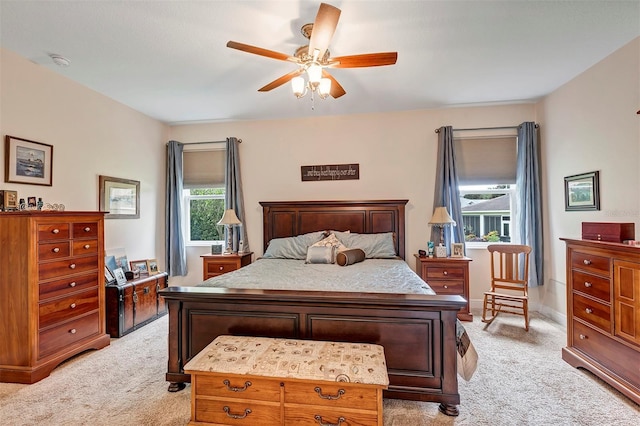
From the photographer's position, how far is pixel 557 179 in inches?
145

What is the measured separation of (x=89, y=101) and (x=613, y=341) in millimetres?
5511

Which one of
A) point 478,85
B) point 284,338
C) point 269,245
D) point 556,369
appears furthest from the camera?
point 269,245

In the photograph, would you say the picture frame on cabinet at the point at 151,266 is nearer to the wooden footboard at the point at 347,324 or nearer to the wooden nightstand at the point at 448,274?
the wooden footboard at the point at 347,324

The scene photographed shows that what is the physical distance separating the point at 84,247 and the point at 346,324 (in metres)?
2.60

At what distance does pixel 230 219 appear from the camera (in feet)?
14.1

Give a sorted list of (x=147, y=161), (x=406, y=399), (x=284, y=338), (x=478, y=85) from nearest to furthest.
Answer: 1. (x=406, y=399)
2. (x=284, y=338)
3. (x=478, y=85)
4. (x=147, y=161)

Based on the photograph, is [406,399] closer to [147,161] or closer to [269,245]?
[269,245]

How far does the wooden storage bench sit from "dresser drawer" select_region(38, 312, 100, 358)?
5.60 ft

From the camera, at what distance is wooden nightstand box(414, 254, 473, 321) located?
12.3ft

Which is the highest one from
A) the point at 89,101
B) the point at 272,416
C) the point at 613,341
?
the point at 89,101

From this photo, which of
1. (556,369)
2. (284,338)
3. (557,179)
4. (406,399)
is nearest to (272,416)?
(284,338)

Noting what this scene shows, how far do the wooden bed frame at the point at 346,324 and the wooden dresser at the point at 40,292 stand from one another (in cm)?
118

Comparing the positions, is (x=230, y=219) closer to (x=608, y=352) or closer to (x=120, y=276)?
(x=120, y=276)

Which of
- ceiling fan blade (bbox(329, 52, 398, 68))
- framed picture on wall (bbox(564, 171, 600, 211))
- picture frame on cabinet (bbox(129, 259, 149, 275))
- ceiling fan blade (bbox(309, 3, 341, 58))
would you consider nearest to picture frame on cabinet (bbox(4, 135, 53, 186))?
picture frame on cabinet (bbox(129, 259, 149, 275))
